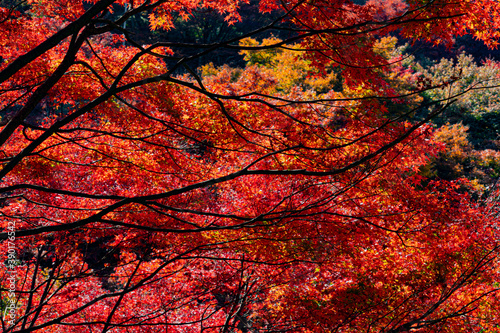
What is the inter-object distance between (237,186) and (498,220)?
18.3 ft

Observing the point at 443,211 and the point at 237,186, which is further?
the point at 237,186

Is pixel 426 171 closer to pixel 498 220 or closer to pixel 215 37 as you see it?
pixel 498 220

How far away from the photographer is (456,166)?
16.5 meters

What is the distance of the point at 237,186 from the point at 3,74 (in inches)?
184

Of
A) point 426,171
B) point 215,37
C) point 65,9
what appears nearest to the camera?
point 65,9

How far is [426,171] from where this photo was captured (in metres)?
15.1

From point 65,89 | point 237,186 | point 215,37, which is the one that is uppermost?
point 215,37

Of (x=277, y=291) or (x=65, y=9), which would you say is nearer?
(x=65, y=9)

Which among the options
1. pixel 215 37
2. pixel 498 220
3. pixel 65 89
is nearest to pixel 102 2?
pixel 65 89

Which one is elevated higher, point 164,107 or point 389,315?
point 164,107

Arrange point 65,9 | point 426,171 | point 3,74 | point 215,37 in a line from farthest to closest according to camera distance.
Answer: point 215,37, point 426,171, point 65,9, point 3,74

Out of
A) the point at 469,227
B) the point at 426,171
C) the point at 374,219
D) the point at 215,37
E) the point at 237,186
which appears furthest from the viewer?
the point at 215,37

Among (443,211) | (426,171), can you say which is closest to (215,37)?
(426,171)

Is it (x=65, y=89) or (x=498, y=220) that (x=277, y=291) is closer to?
(x=498, y=220)
